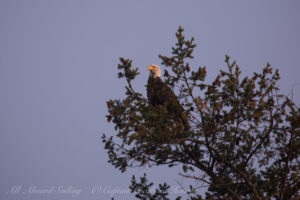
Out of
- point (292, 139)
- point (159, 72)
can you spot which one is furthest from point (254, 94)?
point (159, 72)

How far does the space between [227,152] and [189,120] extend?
0.91 meters

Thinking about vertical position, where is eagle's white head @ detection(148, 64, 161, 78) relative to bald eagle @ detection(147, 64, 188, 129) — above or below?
above

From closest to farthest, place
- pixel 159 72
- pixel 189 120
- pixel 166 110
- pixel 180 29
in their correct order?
pixel 166 110 → pixel 189 120 → pixel 180 29 → pixel 159 72

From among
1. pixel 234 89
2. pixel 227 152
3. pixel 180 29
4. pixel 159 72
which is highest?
pixel 159 72

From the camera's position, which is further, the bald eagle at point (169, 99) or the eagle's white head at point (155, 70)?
the eagle's white head at point (155, 70)

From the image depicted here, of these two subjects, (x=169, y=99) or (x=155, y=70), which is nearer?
(x=169, y=99)

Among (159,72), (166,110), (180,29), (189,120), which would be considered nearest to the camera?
(166,110)

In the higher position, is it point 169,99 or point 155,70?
point 155,70

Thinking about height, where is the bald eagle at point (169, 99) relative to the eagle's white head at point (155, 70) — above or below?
below

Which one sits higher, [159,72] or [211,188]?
[159,72]

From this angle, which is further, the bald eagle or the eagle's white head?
the eagle's white head

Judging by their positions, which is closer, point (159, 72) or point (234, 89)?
point (234, 89)

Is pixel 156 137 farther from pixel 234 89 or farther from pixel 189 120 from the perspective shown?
pixel 234 89

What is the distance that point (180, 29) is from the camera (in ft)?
19.4
